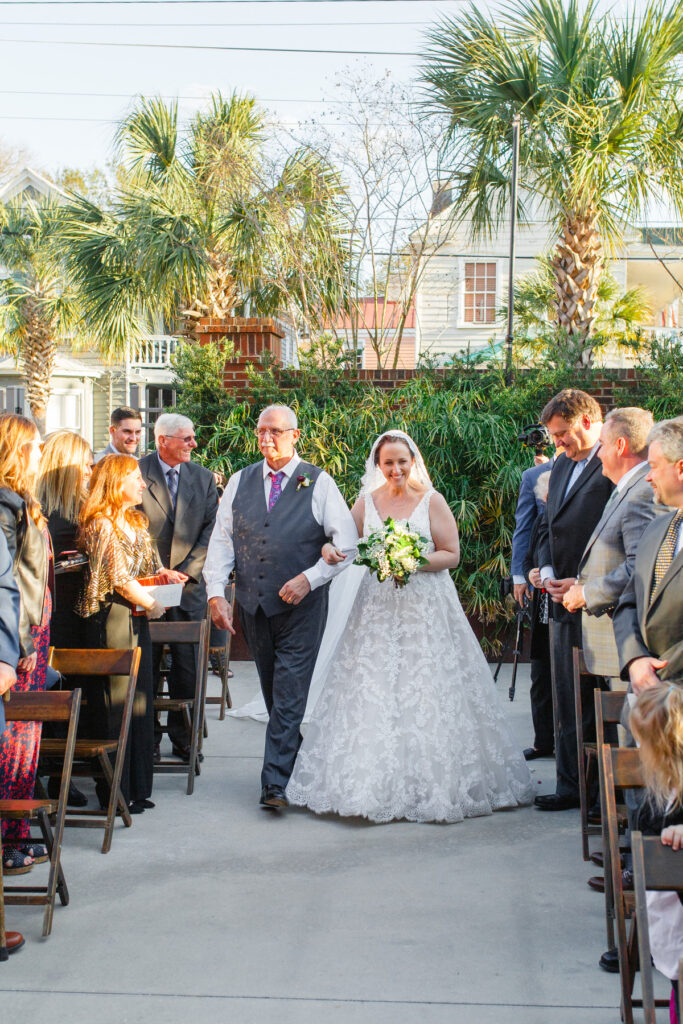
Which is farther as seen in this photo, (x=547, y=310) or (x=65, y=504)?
(x=547, y=310)

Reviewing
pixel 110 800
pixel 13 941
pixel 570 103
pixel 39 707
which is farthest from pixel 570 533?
pixel 570 103

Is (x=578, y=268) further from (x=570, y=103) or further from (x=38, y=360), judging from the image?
(x=38, y=360)

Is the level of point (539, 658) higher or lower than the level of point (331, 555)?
lower

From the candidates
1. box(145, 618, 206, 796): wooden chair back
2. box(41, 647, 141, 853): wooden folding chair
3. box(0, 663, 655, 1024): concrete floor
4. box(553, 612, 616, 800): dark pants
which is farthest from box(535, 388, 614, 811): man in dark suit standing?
box(41, 647, 141, 853): wooden folding chair

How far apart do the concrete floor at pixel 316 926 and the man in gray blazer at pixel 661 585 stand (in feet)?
3.79

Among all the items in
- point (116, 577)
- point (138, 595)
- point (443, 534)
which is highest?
point (443, 534)

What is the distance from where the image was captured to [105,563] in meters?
5.84

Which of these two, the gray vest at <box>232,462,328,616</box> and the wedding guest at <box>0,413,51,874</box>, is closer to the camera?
the wedding guest at <box>0,413,51,874</box>

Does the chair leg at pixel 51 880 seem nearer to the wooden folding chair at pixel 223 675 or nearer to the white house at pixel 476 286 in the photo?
the wooden folding chair at pixel 223 675

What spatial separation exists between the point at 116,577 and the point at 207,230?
962 cm

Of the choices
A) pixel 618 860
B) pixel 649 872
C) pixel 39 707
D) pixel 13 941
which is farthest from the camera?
pixel 39 707

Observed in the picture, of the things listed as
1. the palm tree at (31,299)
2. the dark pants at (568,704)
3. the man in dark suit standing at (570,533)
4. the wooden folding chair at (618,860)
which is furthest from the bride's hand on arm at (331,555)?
the palm tree at (31,299)

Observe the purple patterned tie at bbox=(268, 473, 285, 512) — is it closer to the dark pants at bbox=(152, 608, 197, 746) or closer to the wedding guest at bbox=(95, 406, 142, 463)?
the dark pants at bbox=(152, 608, 197, 746)

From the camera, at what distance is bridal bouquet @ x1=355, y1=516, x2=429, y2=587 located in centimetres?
585
